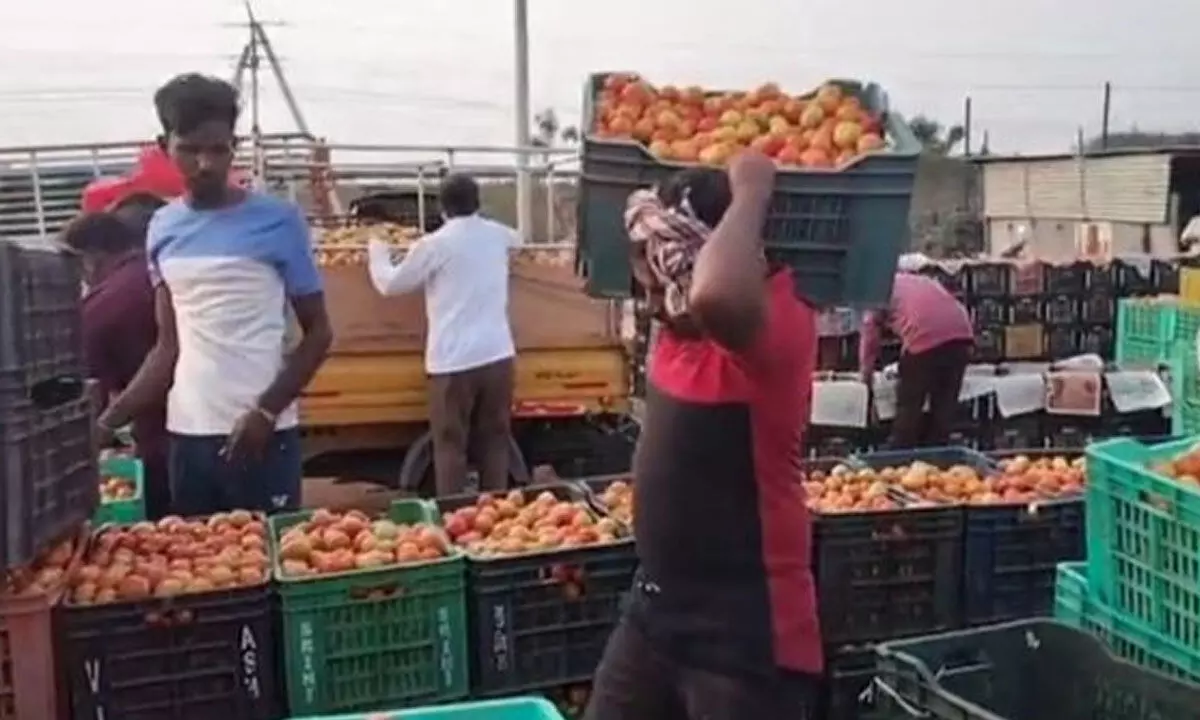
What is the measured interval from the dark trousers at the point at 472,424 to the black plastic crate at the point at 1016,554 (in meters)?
3.52

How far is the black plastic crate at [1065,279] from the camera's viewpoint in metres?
12.7

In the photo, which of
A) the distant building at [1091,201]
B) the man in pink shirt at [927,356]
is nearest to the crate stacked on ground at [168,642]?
the man in pink shirt at [927,356]

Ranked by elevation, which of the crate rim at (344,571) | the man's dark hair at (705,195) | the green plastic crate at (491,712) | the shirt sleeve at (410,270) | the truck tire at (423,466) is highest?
the man's dark hair at (705,195)

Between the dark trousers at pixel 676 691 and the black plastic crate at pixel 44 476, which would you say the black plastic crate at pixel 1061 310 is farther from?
the dark trousers at pixel 676 691

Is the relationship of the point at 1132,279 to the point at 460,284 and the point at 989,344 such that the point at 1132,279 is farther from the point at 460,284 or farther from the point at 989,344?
the point at 460,284

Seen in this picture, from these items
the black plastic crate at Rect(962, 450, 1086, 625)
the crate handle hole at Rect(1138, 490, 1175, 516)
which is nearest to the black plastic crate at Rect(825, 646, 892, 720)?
the black plastic crate at Rect(962, 450, 1086, 625)

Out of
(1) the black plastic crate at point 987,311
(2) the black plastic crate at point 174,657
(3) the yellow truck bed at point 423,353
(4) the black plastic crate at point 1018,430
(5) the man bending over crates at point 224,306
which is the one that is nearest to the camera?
(2) the black plastic crate at point 174,657

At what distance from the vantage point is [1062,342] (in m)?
12.7

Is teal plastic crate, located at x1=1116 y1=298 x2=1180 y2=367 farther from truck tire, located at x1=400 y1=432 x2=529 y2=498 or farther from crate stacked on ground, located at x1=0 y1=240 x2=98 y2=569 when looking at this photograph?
crate stacked on ground, located at x1=0 y1=240 x2=98 y2=569

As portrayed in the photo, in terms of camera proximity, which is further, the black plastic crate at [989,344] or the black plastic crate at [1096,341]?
the black plastic crate at [1096,341]

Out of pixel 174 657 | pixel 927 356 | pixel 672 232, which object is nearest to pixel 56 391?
pixel 174 657

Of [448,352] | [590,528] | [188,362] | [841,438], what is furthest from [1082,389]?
[188,362]

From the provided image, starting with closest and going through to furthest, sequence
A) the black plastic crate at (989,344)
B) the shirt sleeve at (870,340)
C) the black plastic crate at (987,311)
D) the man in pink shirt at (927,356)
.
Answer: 1. the man in pink shirt at (927,356)
2. the shirt sleeve at (870,340)
3. the black plastic crate at (989,344)
4. the black plastic crate at (987,311)

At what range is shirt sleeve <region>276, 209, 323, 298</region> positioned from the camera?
4.07 metres
